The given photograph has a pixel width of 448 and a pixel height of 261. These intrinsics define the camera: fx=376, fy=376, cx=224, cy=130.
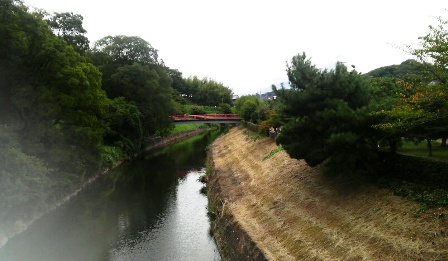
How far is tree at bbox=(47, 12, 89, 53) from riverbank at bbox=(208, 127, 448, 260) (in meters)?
24.6

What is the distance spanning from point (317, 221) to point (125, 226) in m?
12.3

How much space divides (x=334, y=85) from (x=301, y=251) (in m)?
8.97

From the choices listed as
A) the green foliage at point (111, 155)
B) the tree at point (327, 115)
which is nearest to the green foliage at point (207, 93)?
the green foliage at point (111, 155)

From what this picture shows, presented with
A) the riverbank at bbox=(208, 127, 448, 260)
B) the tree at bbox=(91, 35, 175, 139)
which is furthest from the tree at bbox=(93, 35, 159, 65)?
the riverbank at bbox=(208, 127, 448, 260)

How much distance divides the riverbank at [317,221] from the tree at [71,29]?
80.9ft

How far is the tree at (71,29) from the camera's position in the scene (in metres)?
38.5

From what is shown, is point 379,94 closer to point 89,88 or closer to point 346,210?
point 346,210

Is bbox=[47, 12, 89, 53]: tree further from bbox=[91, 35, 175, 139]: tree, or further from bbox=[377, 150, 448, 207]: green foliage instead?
bbox=[377, 150, 448, 207]: green foliage

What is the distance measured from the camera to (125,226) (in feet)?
75.4

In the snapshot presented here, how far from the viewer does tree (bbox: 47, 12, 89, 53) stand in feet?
126

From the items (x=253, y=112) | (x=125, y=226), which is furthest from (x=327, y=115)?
(x=253, y=112)

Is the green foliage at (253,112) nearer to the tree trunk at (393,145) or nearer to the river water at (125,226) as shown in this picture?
the river water at (125,226)

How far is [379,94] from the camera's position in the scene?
22172 mm

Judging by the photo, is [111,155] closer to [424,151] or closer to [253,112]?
[253,112]
